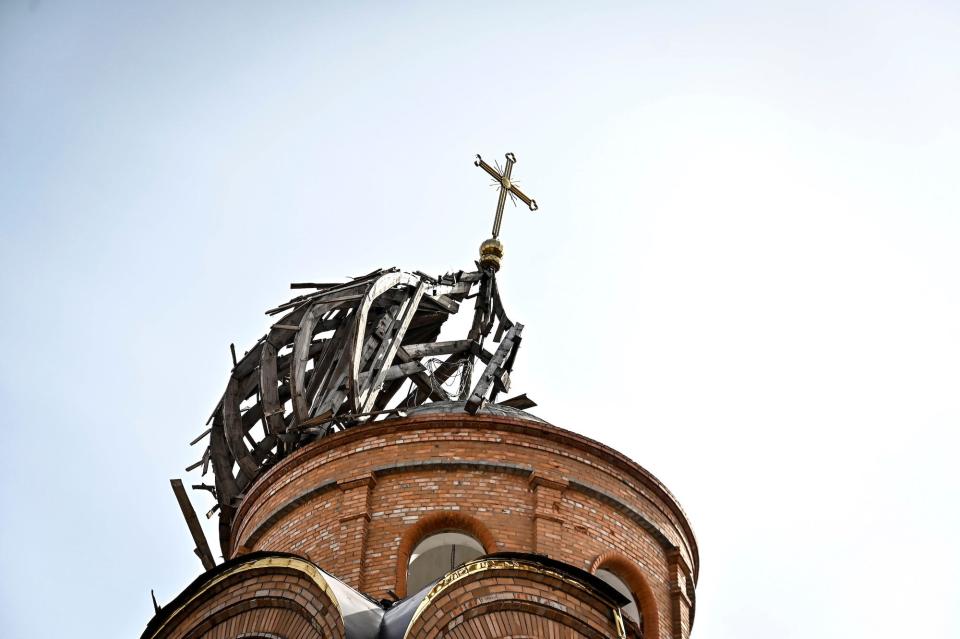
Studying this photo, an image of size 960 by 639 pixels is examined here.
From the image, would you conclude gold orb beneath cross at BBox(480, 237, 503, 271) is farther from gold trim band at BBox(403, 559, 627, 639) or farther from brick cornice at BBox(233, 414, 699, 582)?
gold trim band at BBox(403, 559, 627, 639)

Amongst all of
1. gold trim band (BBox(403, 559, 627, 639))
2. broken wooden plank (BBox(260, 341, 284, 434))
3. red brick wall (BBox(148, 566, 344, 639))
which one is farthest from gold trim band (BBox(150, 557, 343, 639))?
broken wooden plank (BBox(260, 341, 284, 434))

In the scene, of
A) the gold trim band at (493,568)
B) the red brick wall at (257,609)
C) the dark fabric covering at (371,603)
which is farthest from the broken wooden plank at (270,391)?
the gold trim band at (493,568)

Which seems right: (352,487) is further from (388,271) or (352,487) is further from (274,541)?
(388,271)

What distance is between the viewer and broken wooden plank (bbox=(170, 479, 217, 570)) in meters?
18.7

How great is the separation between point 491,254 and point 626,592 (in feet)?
23.8

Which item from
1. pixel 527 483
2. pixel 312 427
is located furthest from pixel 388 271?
pixel 527 483

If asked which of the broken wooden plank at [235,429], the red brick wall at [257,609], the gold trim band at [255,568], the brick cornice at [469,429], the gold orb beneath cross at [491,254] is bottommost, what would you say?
the red brick wall at [257,609]

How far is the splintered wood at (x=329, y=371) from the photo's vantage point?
1916 cm

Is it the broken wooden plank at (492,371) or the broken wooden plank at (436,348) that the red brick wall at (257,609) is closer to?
the broken wooden plank at (492,371)

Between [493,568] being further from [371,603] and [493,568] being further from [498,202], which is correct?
[498,202]

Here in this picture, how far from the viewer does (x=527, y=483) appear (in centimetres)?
1788

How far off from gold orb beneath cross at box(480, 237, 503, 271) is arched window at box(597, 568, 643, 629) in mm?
6884

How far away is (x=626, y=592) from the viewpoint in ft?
58.3

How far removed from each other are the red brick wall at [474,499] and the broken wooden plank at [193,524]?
0.62 meters
